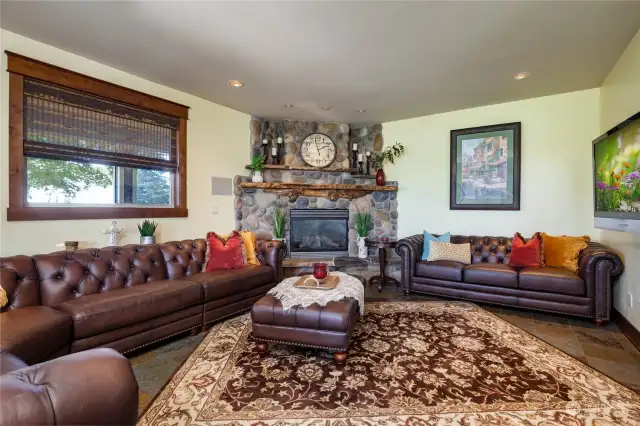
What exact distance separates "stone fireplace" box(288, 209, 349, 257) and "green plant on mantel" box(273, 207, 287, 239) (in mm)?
202

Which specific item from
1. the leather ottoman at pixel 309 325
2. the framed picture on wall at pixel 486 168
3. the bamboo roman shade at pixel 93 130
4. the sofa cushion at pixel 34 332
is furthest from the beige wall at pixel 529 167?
the sofa cushion at pixel 34 332

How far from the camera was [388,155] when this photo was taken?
5.23 m

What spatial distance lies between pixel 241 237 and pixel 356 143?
8.97 feet

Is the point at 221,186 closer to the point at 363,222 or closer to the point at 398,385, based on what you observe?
the point at 363,222

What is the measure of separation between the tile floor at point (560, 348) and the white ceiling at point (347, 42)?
257cm

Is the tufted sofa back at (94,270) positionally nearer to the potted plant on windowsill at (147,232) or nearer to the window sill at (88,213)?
the potted plant on windowsill at (147,232)

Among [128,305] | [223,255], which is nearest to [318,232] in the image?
[223,255]

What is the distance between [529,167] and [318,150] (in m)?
3.06

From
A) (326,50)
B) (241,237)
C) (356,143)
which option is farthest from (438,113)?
(241,237)

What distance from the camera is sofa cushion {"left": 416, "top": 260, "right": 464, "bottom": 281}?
3814 millimetres

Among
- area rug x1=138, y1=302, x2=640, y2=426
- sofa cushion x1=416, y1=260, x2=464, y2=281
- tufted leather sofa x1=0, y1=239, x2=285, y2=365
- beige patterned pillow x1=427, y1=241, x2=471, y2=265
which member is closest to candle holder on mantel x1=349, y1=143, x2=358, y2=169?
beige patterned pillow x1=427, y1=241, x2=471, y2=265

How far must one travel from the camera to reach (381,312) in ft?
11.3

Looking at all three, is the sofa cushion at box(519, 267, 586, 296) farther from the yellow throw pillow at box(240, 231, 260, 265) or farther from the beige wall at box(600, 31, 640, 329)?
the yellow throw pillow at box(240, 231, 260, 265)

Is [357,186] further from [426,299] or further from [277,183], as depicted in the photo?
[426,299]
